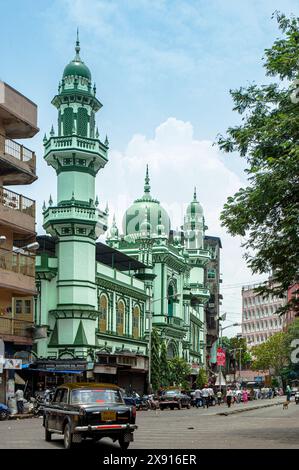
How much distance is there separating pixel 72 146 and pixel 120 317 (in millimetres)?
15644

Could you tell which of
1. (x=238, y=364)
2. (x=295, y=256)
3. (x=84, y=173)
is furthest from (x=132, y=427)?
(x=238, y=364)

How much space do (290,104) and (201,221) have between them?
255 ft

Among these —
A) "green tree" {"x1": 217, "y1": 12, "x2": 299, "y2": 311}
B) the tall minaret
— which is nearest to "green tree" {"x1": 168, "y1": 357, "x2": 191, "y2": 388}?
the tall minaret

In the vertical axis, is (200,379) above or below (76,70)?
below

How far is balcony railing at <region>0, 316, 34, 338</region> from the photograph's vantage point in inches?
1678

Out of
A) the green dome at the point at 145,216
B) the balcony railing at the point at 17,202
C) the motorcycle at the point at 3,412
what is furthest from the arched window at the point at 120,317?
the motorcycle at the point at 3,412

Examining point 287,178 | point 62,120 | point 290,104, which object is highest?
point 62,120

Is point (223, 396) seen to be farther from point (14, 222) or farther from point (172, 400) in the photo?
point (14, 222)

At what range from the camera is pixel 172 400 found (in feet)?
184

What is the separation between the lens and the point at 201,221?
10281cm

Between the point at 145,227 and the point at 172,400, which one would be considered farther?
the point at 145,227

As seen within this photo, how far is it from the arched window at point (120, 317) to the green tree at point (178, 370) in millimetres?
10469

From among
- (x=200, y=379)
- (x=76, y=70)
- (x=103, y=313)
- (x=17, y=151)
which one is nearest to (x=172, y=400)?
(x=103, y=313)

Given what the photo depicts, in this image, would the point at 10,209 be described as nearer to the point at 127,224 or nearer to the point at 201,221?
the point at 127,224
